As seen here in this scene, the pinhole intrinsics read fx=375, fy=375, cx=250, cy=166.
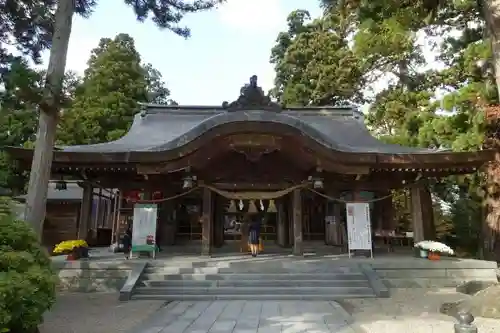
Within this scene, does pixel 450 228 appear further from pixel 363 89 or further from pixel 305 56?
pixel 305 56

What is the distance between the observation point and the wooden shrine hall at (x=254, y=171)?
9.85 meters

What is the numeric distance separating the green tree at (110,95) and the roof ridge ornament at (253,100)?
12.8 meters

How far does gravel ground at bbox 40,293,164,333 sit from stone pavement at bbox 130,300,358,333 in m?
0.34

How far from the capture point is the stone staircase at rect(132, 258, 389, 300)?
798 cm

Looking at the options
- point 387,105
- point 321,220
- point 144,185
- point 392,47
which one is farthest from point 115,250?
point 387,105

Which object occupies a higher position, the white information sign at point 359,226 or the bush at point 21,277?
the white information sign at point 359,226

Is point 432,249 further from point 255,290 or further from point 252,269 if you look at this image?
point 255,290

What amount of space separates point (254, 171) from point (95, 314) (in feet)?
20.7

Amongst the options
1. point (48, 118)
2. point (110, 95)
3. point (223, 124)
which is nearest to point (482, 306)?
point (223, 124)

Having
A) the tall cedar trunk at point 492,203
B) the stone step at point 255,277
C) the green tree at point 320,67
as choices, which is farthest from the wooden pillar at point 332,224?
the green tree at point 320,67

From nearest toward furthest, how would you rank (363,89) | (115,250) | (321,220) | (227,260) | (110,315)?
1. (110,315)
2. (227,260)
3. (115,250)
4. (321,220)
5. (363,89)

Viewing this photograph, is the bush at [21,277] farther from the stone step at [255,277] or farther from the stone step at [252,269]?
the stone step at [252,269]

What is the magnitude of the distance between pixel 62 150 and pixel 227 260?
5382 mm

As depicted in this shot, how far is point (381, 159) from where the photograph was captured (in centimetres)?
1020
